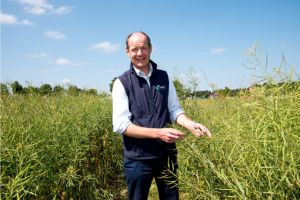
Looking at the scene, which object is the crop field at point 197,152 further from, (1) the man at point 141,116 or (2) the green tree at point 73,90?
(2) the green tree at point 73,90

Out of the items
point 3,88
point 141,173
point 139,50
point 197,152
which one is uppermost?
point 139,50

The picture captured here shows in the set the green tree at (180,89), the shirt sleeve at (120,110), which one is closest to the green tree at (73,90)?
the green tree at (180,89)

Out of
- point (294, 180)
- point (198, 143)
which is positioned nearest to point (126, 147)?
point (198, 143)

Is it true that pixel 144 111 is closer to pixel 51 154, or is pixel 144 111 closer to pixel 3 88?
pixel 51 154

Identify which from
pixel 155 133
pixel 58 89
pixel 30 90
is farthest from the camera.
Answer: pixel 58 89

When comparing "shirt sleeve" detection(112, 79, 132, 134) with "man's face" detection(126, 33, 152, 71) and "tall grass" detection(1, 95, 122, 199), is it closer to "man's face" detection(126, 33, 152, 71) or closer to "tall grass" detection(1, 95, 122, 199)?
"man's face" detection(126, 33, 152, 71)

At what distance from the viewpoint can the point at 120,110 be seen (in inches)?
107

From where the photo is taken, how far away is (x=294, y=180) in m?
1.32

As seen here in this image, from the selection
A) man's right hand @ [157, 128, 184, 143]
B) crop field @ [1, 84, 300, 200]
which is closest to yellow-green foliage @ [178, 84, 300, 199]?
crop field @ [1, 84, 300, 200]

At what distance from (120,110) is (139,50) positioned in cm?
49

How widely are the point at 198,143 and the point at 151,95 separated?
693 millimetres

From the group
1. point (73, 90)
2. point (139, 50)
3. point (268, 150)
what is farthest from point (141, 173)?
point (73, 90)

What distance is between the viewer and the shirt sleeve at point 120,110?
8.71ft

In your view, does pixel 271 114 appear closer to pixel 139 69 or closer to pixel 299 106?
pixel 299 106
